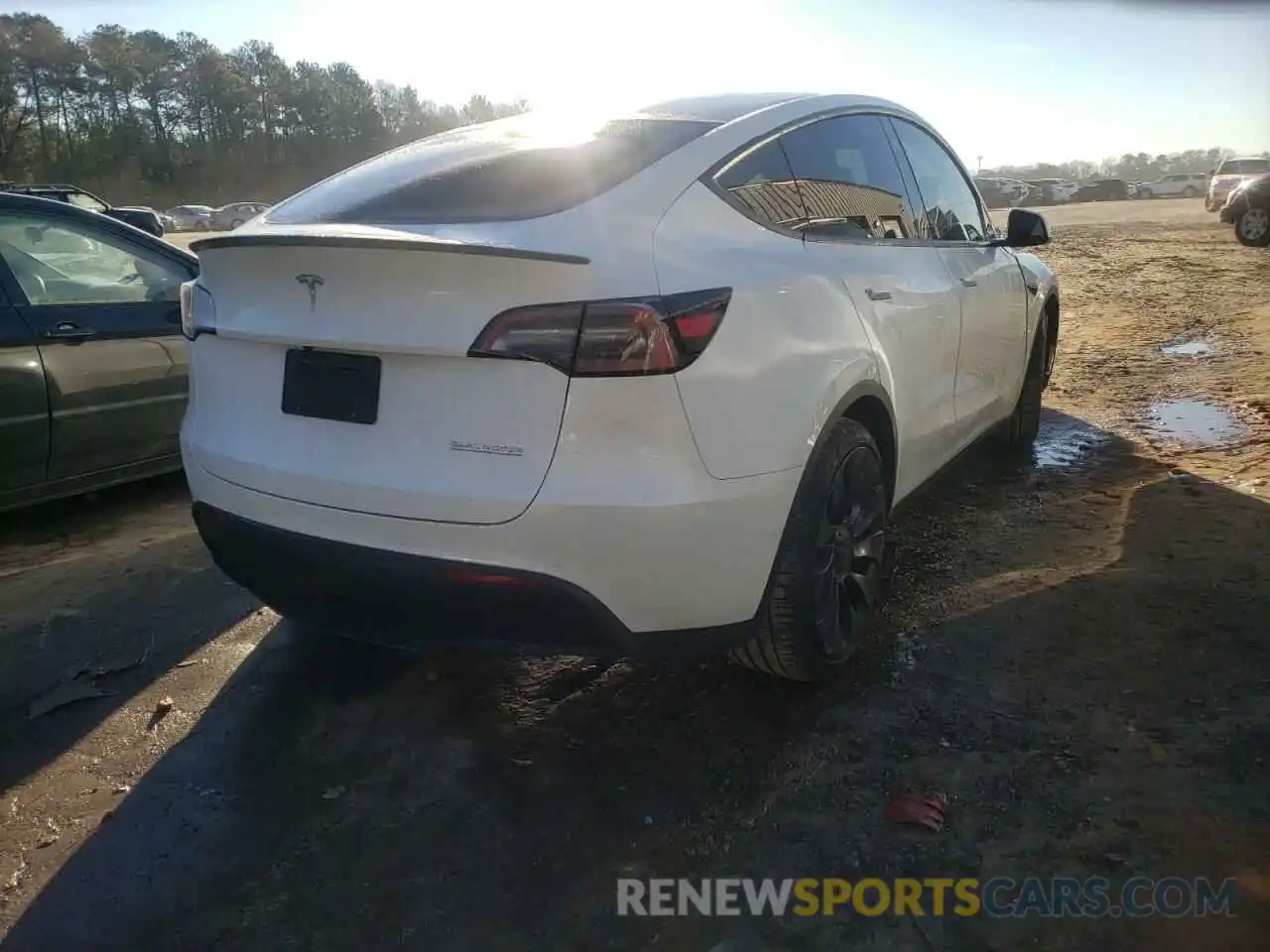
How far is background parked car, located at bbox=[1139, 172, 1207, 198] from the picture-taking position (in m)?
55.9

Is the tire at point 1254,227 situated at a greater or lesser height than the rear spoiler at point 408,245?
lesser

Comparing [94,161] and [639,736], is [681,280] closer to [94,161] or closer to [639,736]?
[639,736]

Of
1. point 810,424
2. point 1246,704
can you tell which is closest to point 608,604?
point 810,424

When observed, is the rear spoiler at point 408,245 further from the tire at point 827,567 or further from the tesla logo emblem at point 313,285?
the tire at point 827,567

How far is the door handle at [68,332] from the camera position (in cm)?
433

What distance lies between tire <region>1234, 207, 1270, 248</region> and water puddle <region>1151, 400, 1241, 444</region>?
12970mm

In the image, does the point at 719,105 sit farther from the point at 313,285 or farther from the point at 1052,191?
the point at 1052,191

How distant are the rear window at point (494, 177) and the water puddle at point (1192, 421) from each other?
4188 mm

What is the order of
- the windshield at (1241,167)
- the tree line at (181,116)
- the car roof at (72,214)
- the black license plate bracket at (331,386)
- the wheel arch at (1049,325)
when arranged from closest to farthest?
the black license plate bracket at (331,386) < the car roof at (72,214) < the wheel arch at (1049,325) < the windshield at (1241,167) < the tree line at (181,116)

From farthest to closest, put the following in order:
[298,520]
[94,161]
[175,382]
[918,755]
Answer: [94,161], [175,382], [918,755], [298,520]

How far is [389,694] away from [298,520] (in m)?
0.84

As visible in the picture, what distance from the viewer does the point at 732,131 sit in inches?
114

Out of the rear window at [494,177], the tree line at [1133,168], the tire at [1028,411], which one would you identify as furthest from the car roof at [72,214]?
the tree line at [1133,168]

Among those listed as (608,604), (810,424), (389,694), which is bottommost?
(389,694)
